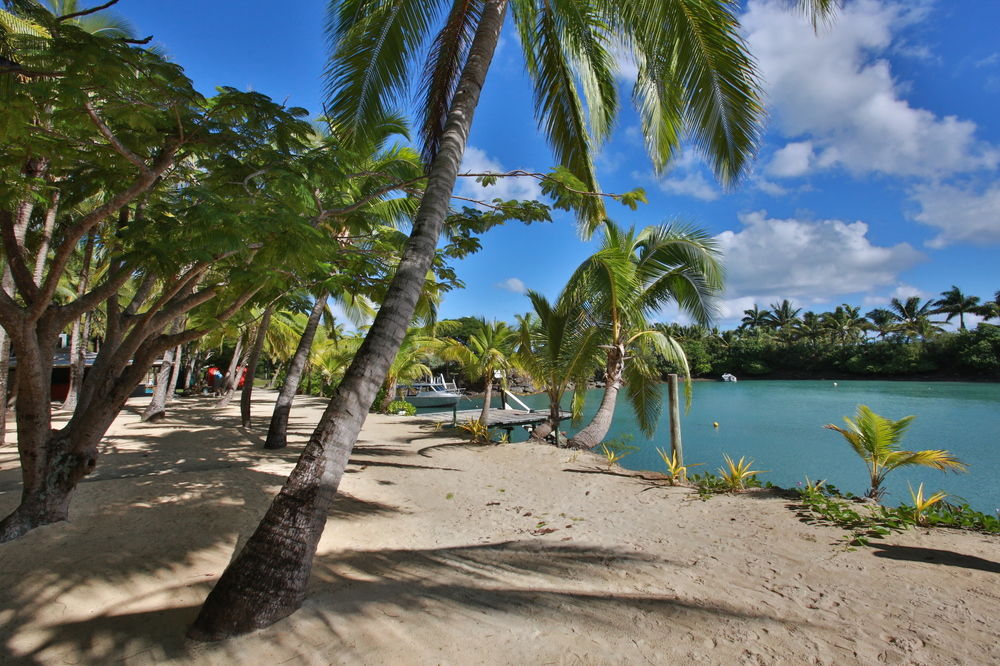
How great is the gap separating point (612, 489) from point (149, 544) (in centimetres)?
575

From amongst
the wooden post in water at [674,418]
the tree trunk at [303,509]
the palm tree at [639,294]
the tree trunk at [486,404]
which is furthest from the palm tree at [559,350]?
the tree trunk at [303,509]

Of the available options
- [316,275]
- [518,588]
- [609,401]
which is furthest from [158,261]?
[609,401]

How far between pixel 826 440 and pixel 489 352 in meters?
11.6

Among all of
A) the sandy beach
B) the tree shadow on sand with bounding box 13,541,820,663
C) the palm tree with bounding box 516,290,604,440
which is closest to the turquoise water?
the palm tree with bounding box 516,290,604,440

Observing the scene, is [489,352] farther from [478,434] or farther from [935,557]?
[935,557]

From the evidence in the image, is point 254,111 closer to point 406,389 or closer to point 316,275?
point 316,275

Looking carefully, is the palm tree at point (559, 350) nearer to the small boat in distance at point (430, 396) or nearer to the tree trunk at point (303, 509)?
the tree trunk at point (303, 509)

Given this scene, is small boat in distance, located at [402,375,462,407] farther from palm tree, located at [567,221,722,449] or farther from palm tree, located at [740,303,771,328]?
palm tree, located at [740,303,771,328]

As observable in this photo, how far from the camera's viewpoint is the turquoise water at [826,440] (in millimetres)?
10309

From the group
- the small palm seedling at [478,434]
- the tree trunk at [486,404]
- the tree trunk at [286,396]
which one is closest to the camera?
the tree trunk at [286,396]

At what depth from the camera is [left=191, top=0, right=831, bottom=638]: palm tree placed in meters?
2.73

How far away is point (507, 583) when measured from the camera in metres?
3.66

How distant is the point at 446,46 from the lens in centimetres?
570

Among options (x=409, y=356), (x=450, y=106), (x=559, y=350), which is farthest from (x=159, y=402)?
(x=450, y=106)
